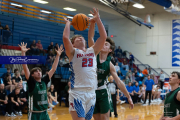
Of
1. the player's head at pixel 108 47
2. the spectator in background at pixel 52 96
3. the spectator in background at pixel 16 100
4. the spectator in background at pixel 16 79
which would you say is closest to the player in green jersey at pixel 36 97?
the player's head at pixel 108 47

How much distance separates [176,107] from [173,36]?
18456mm

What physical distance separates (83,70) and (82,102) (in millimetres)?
409

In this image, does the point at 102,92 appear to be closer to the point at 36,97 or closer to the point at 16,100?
the point at 36,97

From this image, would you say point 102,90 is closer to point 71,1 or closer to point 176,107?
point 176,107

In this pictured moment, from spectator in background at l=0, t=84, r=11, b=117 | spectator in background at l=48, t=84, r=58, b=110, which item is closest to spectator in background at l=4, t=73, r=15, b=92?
spectator in background at l=0, t=84, r=11, b=117

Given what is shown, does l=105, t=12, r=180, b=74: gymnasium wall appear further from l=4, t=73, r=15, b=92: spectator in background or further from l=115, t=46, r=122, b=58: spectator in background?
l=4, t=73, r=15, b=92: spectator in background

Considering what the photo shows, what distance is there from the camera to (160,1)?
12.8m

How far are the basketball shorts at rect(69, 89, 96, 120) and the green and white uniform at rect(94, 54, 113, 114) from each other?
84cm

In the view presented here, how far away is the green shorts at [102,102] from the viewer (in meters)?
3.98

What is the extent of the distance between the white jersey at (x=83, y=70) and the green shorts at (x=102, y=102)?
843 mm

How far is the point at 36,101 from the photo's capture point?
168 inches

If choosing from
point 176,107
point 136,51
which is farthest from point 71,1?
point 176,107

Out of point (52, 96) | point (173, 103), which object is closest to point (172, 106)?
point (173, 103)

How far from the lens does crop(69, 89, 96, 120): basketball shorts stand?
121 inches
